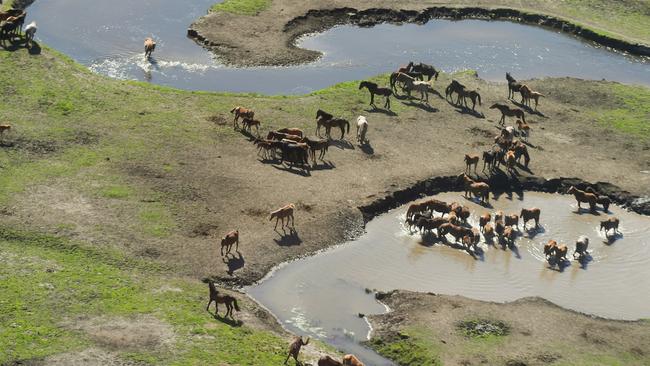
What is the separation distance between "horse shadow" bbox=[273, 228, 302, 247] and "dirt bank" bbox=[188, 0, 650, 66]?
63.0 feet

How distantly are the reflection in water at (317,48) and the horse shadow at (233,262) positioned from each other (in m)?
17.4

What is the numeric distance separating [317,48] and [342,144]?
14.9 m

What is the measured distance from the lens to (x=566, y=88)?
50.6m

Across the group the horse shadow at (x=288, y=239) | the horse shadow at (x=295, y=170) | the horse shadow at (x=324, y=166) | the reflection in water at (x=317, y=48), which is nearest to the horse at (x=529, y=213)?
the horse shadow at (x=324, y=166)

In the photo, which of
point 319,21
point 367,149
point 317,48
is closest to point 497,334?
point 367,149

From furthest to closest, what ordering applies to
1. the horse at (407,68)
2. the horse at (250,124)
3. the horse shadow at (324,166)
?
the horse at (407,68) < the horse at (250,124) < the horse shadow at (324,166)

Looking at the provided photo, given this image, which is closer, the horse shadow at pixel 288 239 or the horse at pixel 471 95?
the horse shadow at pixel 288 239

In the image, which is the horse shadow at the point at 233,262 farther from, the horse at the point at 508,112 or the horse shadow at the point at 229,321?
the horse at the point at 508,112

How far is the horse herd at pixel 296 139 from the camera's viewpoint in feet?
127

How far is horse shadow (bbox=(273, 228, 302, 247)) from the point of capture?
33438 millimetres

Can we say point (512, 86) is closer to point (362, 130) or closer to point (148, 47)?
point (362, 130)

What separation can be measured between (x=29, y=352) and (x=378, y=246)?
46.7 ft

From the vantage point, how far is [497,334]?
2909 cm

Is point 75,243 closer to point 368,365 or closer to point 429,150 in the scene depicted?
point 368,365
